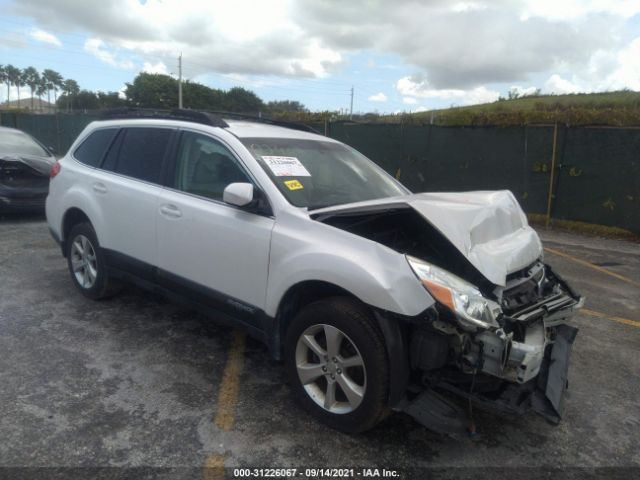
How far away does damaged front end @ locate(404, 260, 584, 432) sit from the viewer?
8.14ft

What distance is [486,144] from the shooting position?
A: 418 inches

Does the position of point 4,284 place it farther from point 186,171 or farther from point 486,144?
point 486,144

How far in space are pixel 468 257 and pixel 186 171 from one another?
222 cm

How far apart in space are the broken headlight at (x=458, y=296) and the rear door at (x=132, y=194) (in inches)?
89.6

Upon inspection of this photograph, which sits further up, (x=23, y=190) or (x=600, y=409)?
(x=23, y=190)

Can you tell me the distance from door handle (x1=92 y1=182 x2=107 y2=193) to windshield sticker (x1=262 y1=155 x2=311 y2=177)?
1.79 meters

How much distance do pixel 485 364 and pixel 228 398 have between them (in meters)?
1.61

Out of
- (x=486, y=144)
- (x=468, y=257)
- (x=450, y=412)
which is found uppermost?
(x=486, y=144)

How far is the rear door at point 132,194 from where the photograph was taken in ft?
13.1

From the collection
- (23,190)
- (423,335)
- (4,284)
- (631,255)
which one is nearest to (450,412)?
(423,335)

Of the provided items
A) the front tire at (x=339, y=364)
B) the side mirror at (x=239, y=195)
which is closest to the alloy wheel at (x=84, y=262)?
the side mirror at (x=239, y=195)

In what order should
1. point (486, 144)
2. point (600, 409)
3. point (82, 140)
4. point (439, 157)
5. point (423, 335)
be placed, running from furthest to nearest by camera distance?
point (439, 157) → point (486, 144) → point (82, 140) → point (600, 409) → point (423, 335)

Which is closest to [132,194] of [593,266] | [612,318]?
[612,318]

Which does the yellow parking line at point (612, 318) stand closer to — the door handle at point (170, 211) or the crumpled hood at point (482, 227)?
the crumpled hood at point (482, 227)
